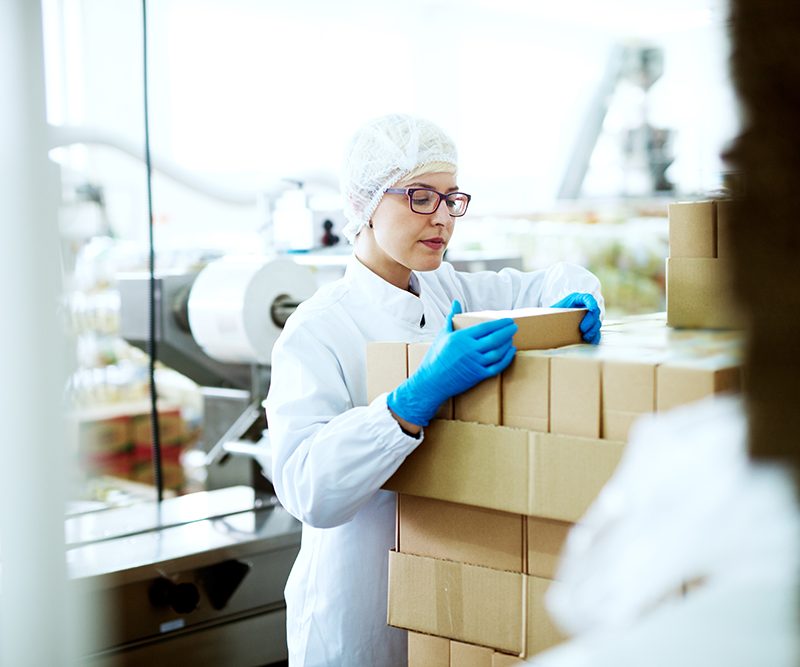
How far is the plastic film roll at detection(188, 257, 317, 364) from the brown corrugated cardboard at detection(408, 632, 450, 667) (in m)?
1.17

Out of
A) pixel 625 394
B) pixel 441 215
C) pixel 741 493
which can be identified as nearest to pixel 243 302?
pixel 441 215

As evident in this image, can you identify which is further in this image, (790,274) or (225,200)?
(225,200)

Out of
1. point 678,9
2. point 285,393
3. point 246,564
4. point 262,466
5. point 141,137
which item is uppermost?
point 678,9

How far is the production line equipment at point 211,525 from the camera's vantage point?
214 cm

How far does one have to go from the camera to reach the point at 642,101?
21.5 ft

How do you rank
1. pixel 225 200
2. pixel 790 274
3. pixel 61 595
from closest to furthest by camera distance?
pixel 790 274
pixel 61 595
pixel 225 200

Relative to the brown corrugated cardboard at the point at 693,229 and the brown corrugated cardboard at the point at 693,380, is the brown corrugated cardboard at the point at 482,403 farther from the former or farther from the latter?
the brown corrugated cardboard at the point at 693,229

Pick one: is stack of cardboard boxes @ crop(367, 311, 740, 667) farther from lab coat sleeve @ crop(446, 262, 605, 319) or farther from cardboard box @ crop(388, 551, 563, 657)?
lab coat sleeve @ crop(446, 262, 605, 319)

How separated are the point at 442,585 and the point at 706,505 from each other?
2.43ft

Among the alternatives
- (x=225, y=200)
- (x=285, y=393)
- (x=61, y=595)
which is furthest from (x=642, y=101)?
(x=61, y=595)

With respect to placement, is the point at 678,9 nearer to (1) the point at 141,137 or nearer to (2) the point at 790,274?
(1) the point at 141,137

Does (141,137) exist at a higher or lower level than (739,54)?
higher

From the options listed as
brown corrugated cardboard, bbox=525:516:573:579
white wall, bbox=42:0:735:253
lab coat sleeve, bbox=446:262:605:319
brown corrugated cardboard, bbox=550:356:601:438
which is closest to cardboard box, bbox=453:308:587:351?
brown corrugated cardboard, bbox=550:356:601:438

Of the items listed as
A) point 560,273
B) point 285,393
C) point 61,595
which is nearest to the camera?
point 61,595
